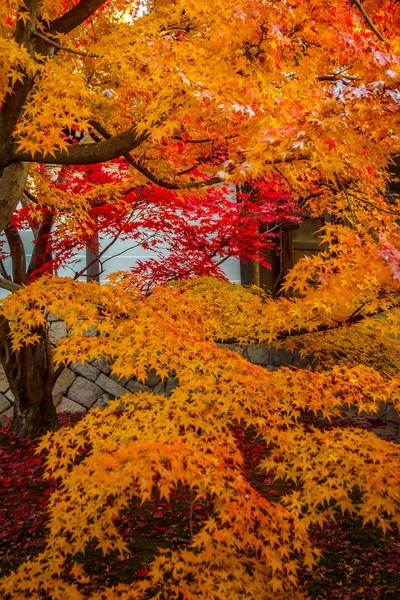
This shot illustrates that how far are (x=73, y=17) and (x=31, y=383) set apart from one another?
210 inches

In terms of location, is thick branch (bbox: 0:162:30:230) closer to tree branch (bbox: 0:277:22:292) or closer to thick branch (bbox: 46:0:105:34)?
tree branch (bbox: 0:277:22:292)

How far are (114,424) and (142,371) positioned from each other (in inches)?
19.4

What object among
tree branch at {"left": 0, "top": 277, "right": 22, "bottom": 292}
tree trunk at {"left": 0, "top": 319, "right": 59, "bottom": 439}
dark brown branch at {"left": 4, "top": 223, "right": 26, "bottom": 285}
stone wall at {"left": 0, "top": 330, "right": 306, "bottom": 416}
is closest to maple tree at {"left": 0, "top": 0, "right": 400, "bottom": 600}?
tree branch at {"left": 0, "top": 277, "right": 22, "bottom": 292}

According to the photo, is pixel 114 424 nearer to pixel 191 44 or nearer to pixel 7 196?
pixel 7 196

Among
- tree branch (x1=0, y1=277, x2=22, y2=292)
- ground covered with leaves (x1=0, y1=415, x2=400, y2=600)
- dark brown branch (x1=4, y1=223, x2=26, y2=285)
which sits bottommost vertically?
ground covered with leaves (x1=0, y1=415, x2=400, y2=600)

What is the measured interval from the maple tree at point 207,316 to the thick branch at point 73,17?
2cm

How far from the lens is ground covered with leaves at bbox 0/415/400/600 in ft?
17.5

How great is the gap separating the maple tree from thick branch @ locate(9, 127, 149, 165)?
16 mm

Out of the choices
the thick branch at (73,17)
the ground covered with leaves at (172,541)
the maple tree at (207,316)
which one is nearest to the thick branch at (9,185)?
the maple tree at (207,316)

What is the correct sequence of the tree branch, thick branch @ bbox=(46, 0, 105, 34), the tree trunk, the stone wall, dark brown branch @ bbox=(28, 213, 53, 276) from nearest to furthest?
thick branch @ bbox=(46, 0, 105, 34) < the tree branch < the tree trunk < dark brown branch @ bbox=(28, 213, 53, 276) < the stone wall

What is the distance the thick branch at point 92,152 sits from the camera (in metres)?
5.12

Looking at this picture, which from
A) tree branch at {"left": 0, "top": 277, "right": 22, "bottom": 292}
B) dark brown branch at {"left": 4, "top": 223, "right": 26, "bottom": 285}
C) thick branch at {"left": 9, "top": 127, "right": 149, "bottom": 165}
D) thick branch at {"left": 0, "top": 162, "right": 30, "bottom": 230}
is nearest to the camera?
thick branch at {"left": 9, "top": 127, "right": 149, "bottom": 165}

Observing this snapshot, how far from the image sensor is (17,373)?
8688 millimetres

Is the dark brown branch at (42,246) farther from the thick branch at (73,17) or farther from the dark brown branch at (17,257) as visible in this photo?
the thick branch at (73,17)
